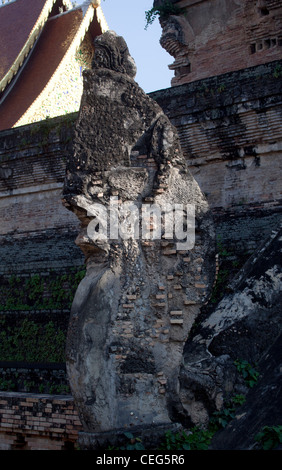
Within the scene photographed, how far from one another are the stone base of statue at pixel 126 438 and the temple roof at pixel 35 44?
8782 millimetres

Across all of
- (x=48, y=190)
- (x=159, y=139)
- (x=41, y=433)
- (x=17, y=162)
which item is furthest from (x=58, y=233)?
(x=159, y=139)

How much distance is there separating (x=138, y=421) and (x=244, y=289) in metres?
1.17

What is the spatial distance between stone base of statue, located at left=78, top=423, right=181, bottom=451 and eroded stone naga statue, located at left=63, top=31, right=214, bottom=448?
41 mm

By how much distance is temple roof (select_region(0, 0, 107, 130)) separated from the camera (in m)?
12.0

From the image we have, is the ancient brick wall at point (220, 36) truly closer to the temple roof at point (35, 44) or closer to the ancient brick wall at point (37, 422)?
the temple roof at point (35, 44)

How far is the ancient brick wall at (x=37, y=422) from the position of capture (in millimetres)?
4773

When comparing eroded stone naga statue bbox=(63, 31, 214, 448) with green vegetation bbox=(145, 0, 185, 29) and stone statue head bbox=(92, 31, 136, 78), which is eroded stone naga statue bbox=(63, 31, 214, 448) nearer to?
stone statue head bbox=(92, 31, 136, 78)

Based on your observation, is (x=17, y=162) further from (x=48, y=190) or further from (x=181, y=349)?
(x=181, y=349)

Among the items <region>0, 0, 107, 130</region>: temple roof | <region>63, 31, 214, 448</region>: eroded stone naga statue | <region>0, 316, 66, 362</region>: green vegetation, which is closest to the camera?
<region>63, 31, 214, 448</region>: eroded stone naga statue

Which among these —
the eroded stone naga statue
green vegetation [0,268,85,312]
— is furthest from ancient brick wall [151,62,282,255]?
the eroded stone naga statue

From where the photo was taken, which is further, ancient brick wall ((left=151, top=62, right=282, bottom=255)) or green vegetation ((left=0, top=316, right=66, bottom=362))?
green vegetation ((left=0, top=316, right=66, bottom=362))

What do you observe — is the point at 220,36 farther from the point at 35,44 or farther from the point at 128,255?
the point at 128,255

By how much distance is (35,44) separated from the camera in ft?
43.4

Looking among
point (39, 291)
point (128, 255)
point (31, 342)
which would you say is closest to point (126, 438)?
point (128, 255)
